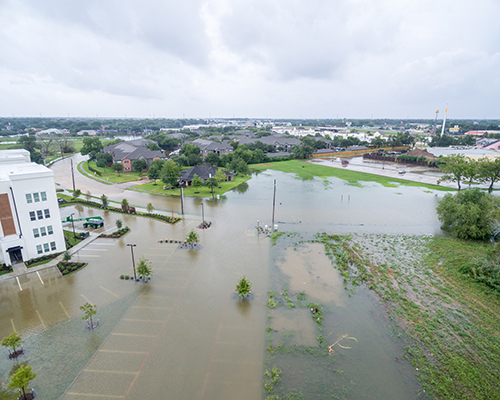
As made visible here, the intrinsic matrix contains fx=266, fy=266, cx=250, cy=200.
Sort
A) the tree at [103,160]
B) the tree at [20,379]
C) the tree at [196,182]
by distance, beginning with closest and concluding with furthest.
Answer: the tree at [20,379] → the tree at [196,182] → the tree at [103,160]

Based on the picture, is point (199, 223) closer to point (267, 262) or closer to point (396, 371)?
point (267, 262)

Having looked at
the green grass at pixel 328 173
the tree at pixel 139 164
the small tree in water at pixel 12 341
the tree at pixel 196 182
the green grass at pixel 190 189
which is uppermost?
the tree at pixel 139 164

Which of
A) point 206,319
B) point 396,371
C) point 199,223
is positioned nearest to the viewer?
point 396,371

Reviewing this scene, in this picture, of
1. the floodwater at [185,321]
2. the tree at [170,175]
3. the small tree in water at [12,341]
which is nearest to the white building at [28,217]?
the floodwater at [185,321]

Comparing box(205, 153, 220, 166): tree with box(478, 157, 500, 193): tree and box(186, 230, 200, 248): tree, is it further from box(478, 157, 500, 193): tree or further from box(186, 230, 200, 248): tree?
box(478, 157, 500, 193): tree

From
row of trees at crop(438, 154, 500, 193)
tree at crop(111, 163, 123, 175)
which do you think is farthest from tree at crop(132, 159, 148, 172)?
row of trees at crop(438, 154, 500, 193)

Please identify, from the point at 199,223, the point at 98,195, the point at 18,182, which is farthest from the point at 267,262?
the point at 98,195

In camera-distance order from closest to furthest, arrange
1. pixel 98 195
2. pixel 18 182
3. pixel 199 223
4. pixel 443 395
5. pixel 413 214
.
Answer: pixel 443 395 → pixel 18 182 → pixel 199 223 → pixel 413 214 → pixel 98 195

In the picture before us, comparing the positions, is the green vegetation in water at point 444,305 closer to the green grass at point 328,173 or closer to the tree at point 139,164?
the green grass at point 328,173
